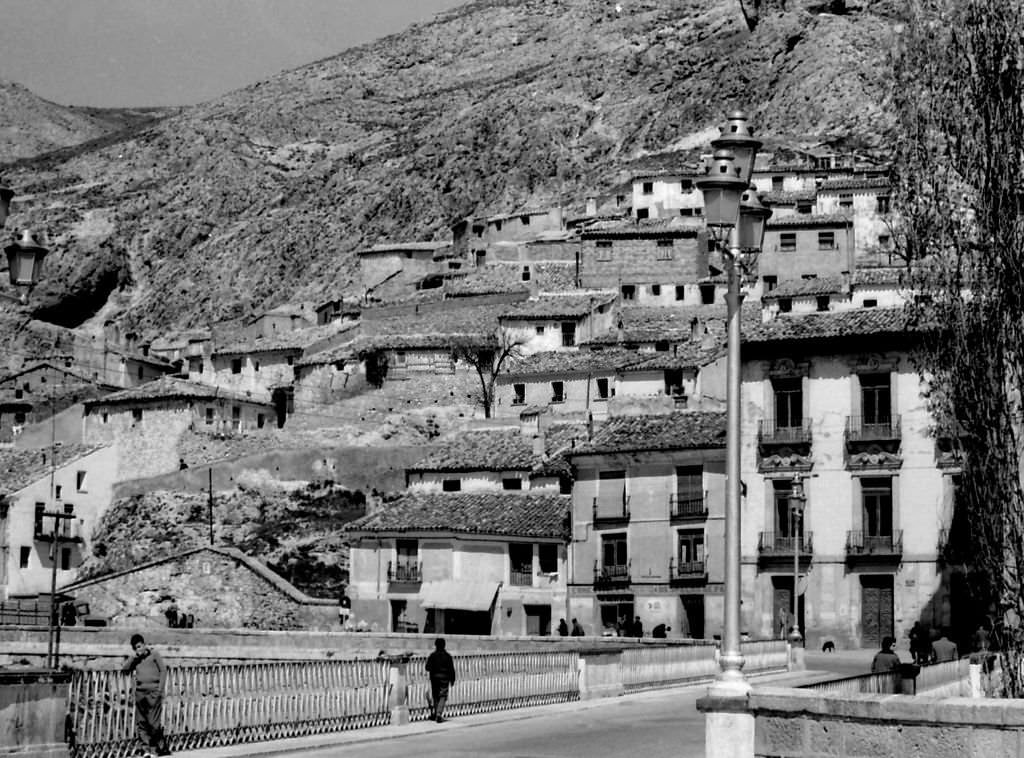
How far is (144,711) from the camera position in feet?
87.7

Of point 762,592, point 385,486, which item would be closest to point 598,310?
point 385,486

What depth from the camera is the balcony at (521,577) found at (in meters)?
68.8

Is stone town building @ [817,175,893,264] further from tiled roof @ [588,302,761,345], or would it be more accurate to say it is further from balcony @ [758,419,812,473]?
balcony @ [758,419,812,473]

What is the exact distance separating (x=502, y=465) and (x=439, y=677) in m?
40.9

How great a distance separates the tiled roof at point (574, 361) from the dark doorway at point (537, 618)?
24587 mm

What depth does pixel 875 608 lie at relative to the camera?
57469 mm


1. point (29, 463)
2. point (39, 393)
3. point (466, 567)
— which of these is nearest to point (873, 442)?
point (466, 567)

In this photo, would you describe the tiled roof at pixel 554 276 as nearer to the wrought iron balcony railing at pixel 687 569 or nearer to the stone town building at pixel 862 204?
the stone town building at pixel 862 204

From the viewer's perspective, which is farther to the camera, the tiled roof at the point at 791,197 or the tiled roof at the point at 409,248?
the tiled roof at the point at 409,248

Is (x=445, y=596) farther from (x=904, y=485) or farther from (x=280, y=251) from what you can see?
(x=280, y=251)

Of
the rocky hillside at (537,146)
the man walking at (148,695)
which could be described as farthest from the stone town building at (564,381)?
the man walking at (148,695)

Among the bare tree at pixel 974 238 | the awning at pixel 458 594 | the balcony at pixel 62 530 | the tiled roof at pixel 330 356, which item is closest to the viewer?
the bare tree at pixel 974 238

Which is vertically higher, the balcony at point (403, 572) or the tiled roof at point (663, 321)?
the tiled roof at point (663, 321)

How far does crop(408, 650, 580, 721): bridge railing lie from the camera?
114 ft
